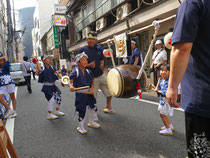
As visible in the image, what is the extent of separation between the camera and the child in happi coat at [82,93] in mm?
3324

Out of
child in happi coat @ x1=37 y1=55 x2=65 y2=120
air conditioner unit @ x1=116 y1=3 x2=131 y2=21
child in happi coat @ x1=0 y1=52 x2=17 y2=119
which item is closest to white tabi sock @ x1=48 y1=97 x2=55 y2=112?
child in happi coat @ x1=37 y1=55 x2=65 y2=120

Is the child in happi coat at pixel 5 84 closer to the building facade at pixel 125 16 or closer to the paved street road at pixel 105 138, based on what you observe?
the paved street road at pixel 105 138

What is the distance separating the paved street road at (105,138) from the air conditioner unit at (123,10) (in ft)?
22.6

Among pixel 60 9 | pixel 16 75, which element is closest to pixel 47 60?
pixel 16 75

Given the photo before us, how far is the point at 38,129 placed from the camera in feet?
11.9

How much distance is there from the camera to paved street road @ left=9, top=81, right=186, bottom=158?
2543mm

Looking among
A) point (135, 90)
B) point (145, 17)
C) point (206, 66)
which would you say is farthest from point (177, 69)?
point (145, 17)

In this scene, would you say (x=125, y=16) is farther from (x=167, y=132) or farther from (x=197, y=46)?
(x=197, y=46)

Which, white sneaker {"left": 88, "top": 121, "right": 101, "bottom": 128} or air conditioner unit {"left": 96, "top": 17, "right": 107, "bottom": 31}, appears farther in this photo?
air conditioner unit {"left": 96, "top": 17, "right": 107, "bottom": 31}

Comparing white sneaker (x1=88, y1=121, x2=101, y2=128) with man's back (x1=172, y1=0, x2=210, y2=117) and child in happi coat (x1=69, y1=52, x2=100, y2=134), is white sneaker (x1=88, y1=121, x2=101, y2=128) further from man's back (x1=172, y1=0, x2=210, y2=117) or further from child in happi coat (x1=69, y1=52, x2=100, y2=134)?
man's back (x1=172, y1=0, x2=210, y2=117)

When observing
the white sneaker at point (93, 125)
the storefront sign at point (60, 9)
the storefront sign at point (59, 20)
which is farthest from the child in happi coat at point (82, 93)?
the storefront sign at point (60, 9)

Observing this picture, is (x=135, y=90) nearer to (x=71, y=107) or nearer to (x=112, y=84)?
(x=112, y=84)

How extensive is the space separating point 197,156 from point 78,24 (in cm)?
1855

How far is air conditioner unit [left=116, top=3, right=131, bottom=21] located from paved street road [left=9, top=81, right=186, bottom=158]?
6.89 metres
